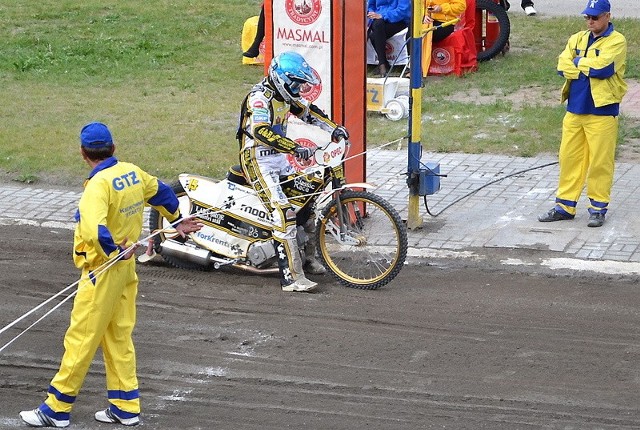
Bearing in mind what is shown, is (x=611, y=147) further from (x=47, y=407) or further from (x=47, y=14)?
(x=47, y=14)

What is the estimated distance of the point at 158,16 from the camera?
2030cm

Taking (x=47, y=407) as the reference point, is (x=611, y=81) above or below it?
above

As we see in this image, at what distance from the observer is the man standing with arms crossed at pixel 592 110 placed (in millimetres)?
9711

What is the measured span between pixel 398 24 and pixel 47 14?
25.4ft

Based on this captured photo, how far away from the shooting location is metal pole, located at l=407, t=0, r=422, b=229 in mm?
9562

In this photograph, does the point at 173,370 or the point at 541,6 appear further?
the point at 541,6

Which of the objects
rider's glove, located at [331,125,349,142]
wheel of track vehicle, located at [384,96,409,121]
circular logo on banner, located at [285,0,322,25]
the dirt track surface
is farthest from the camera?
wheel of track vehicle, located at [384,96,409,121]

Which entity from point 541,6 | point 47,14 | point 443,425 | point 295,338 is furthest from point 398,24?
point 443,425

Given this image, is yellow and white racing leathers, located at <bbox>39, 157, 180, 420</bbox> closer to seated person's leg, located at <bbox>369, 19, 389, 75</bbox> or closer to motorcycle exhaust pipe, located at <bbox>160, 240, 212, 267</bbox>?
motorcycle exhaust pipe, located at <bbox>160, 240, 212, 267</bbox>

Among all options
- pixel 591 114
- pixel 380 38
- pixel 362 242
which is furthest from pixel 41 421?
pixel 380 38

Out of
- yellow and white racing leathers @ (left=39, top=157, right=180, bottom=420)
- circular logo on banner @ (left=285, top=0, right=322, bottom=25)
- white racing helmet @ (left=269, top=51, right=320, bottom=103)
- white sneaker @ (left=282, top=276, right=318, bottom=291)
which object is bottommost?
white sneaker @ (left=282, top=276, right=318, bottom=291)

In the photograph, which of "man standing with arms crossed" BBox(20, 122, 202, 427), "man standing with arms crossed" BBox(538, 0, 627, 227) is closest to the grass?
"man standing with arms crossed" BBox(538, 0, 627, 227)

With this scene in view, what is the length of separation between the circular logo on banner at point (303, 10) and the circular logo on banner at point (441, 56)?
6.21 m

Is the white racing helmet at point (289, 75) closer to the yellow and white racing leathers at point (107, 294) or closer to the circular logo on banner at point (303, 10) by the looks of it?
the circular logo on banner at point (303, 10)
